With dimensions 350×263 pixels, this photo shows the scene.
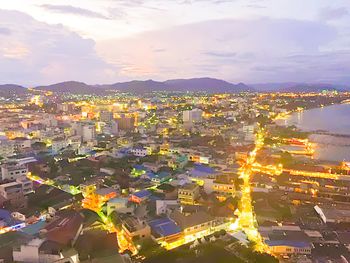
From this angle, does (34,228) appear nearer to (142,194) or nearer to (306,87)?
(142,194)

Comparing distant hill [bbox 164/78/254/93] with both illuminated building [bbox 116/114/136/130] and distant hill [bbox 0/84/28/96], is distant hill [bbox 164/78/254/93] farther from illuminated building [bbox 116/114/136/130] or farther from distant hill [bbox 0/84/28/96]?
illuminated building [bbox 116/114/136/130]

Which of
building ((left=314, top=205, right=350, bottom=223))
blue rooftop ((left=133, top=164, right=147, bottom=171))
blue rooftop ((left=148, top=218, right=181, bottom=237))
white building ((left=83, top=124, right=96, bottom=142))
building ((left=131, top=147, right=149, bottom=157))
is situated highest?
white building ((left=83, top=124, right=96, bottom=142))

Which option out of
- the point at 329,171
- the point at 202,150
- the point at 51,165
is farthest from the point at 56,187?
the point at 329,171

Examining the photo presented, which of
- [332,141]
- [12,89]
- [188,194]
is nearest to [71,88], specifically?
[12,89]

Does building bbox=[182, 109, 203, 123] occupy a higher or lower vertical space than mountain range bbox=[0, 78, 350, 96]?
lower

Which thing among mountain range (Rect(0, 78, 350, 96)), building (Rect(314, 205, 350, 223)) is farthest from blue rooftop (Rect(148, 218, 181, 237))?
mountain range (Rect(0, 78, 350, 96))

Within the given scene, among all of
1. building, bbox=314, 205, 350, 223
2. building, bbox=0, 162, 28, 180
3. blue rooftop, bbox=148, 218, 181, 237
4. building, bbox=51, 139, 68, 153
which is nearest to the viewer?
blue rooftop, bbox=148, 218, 181, 237

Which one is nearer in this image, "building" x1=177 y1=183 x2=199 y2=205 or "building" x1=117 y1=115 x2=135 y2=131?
"building" x1=177 y1=183 x2=199 y2=205
